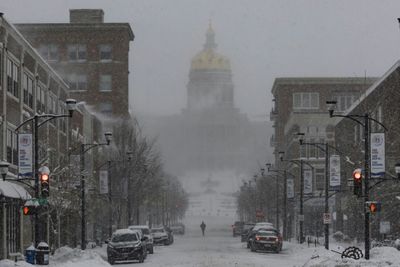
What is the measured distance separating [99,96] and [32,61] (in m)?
58.3

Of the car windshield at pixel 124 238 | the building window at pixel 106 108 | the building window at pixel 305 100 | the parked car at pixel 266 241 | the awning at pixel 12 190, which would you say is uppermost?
the building window at pixel 305 100

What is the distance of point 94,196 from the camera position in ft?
231

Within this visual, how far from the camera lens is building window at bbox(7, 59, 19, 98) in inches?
1941

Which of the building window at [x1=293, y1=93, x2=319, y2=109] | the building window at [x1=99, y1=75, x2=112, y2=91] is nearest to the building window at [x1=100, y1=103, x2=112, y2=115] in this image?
the building window at [x1=99, y1=75, x2=112, y2=91]

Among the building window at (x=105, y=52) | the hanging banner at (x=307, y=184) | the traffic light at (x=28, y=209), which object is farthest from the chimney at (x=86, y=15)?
the traffic light at (x=28, y=209)

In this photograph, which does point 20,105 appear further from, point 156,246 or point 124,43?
point 124,43

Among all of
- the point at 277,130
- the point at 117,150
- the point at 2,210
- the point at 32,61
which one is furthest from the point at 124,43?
the point at 2,210

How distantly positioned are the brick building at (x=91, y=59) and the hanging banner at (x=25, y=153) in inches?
2926

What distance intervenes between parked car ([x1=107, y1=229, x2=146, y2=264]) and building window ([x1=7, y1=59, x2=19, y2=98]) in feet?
31.3

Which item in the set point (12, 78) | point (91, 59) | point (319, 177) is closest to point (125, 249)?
point (12, 78)

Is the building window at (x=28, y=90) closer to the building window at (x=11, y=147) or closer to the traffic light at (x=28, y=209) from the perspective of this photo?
the building window at (x=11, y=147)

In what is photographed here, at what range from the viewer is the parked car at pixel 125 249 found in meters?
47.0

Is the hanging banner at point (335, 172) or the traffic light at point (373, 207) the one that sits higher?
the hanging banner at point (335, 172)

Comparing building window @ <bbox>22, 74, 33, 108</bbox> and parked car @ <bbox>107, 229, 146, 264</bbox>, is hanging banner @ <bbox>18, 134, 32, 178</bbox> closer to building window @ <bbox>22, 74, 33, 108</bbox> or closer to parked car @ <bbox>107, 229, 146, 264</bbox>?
parked car @ <bbox>107, 229, 146, 264</bbox>
